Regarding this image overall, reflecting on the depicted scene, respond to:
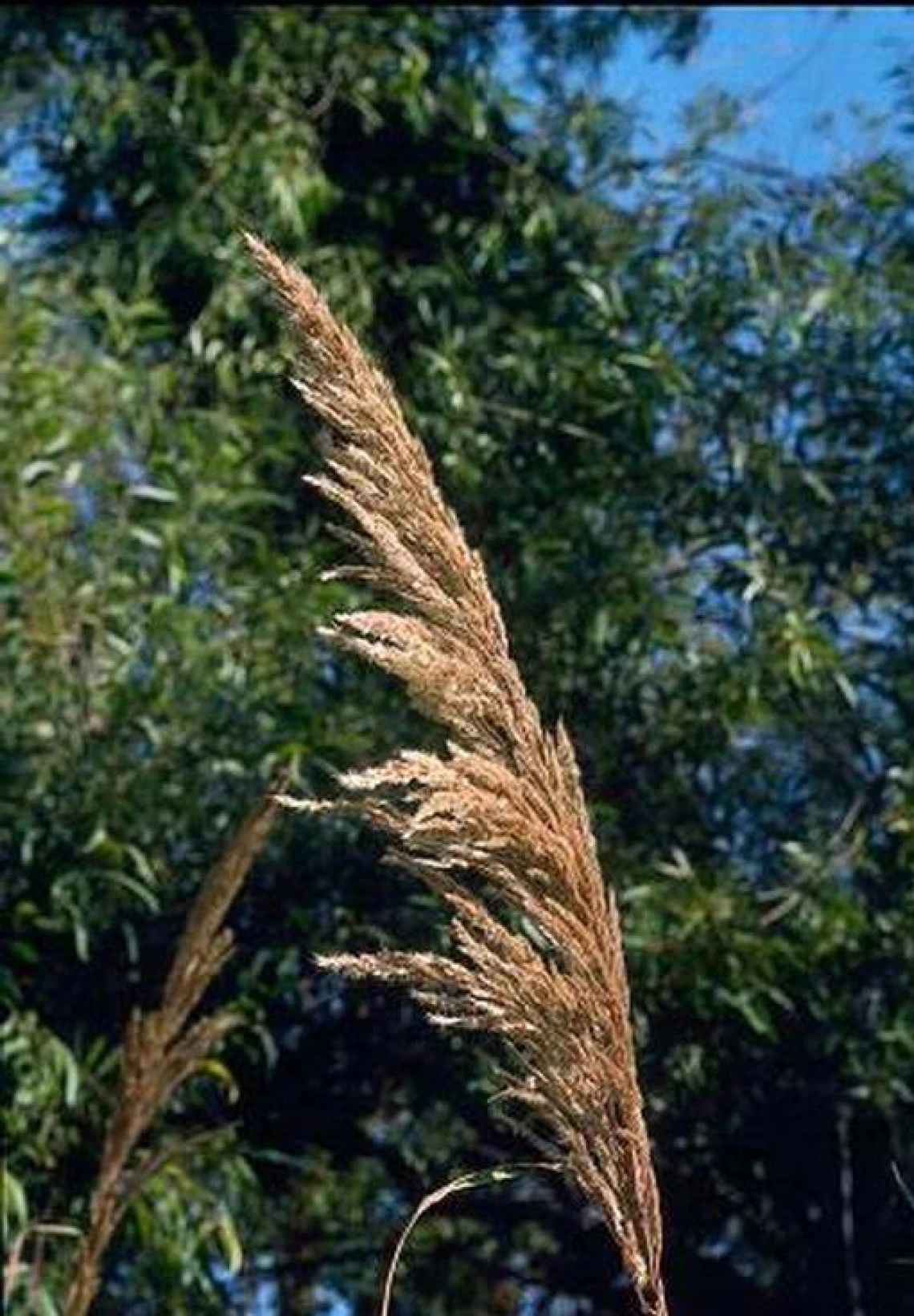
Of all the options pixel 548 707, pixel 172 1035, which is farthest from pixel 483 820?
pixel 548 707

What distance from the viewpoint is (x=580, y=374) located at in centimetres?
697

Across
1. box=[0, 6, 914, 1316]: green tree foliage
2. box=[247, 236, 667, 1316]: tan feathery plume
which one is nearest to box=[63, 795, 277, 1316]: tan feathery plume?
box=[247, 236, 667, 1316]: tan feathery plume

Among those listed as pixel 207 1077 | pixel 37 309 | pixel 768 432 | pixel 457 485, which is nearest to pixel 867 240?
pixel 768 432

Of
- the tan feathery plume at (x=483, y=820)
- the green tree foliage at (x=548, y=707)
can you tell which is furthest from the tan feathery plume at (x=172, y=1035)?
the green tree foliage at (x=548, y=707)

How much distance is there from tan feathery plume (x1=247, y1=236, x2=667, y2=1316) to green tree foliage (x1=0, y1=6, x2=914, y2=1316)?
3.74 meters

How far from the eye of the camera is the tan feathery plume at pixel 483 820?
1985mm

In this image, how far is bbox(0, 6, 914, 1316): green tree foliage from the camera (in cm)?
642

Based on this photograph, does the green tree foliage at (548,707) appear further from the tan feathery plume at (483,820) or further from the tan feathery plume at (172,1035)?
the tan feathery plume at (483,820)

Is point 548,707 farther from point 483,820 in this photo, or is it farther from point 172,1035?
point 483,820

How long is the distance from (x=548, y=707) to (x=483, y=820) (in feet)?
15.5

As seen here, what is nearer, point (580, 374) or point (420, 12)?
point (580, 374)

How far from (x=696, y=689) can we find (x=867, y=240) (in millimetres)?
1058

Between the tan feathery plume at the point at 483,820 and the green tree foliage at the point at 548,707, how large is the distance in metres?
3.74

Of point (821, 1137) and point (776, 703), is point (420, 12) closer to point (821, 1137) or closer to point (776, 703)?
point (776, 703)
